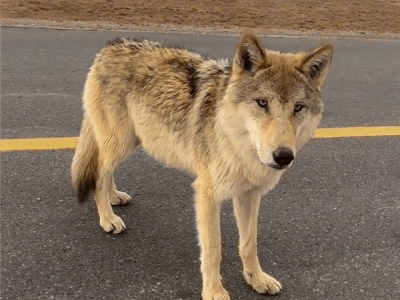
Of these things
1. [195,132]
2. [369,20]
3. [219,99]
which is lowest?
[369,20]

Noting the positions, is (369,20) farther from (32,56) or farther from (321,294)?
(321,294)

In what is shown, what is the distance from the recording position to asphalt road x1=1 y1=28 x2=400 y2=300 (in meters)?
3.28

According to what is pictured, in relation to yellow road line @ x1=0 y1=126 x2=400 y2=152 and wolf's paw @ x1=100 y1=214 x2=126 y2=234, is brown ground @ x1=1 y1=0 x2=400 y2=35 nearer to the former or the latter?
yellow road line @ x1=0 y1=126 x2=400 y2=152

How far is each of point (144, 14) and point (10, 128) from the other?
20.8ft

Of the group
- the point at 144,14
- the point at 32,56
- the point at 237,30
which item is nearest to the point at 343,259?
the point at 32,56

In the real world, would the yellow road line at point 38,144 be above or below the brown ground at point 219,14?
above

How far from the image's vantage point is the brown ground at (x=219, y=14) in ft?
33.8

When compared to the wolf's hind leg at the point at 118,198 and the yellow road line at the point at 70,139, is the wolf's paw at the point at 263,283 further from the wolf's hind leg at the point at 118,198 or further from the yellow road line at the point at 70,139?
the yellow road line at the point at 70,139

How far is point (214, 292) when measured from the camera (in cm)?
312

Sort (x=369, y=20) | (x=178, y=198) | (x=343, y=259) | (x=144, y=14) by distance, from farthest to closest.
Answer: (x=369, y=20) → (x=144, y=14) → (x=178, y=198) → (x=343, y=259)

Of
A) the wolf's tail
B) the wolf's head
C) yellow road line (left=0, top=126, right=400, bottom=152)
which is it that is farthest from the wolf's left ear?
yellow road line (left=0, top=126, right=400, bottom=152)

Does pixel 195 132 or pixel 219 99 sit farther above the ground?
pixel 219 99

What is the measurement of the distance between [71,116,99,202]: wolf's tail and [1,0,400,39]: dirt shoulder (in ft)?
19.4

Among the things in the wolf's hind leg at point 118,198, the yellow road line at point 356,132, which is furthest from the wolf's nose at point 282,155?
the yellow road line at point 356,132
